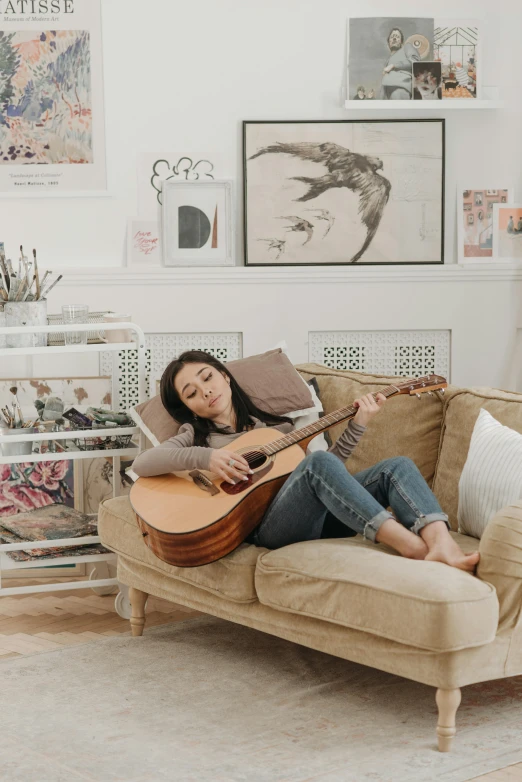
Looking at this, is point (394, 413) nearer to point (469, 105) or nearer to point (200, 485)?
point (200, 485)

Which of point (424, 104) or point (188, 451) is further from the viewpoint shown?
point (424, 104)

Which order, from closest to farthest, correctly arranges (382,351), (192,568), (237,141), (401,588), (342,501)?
(401,588), (342,501), (192,568), (237,141), (382,351)

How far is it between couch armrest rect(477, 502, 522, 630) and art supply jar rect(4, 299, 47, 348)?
157 centimetres

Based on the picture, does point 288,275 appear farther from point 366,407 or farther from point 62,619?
point 62,619

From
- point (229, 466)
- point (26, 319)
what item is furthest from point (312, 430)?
point (26, 319)

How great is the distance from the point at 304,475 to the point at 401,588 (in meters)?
0.44

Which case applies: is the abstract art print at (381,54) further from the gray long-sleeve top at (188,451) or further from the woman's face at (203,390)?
the gray long-sleeve top at (188,451)

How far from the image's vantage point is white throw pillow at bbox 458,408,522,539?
2.45m

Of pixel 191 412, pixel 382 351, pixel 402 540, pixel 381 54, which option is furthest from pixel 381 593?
pixel 381 54

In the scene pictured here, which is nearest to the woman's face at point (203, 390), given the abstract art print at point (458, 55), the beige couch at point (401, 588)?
the beige couch at point (401, 588)

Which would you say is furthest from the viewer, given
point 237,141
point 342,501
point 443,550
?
point 237,141

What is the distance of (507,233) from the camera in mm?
3746

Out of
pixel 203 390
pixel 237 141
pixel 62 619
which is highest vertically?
pixel 237 141

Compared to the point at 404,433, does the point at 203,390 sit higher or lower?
higher
